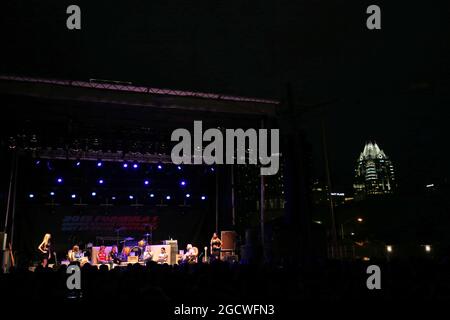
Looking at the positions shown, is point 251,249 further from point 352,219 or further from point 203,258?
point 352,219

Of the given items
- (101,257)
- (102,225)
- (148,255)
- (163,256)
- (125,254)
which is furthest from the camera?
(102,225)

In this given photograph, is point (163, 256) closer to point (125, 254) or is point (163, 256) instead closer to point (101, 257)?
point (125, 254)

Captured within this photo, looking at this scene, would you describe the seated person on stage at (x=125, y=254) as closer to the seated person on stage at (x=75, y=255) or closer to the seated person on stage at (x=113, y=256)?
the seated person on stage at (x=113, y=256)

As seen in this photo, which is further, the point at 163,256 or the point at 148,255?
the point at 148,255

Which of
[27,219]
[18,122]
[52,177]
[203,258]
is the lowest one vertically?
[203,258]

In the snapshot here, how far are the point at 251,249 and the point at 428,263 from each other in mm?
7947

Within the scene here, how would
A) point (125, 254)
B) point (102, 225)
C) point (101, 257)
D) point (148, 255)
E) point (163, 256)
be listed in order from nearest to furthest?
point (163, 256)
point (101, 257)
point (148, 255)
point (125, 254)
point (102, 225)

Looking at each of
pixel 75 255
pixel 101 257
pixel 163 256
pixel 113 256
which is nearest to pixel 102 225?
pixel 101 257

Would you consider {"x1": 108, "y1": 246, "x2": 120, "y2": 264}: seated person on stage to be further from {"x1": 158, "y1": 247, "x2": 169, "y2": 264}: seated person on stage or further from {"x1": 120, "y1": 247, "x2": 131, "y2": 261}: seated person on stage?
{"x1": 158, "y1": 247, "x2": 169, "y2": 264}: seated person on stage

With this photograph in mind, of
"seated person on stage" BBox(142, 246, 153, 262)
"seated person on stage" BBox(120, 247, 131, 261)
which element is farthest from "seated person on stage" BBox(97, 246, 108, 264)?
"seated person on stage" BBox(142, 246, 153, 262)
